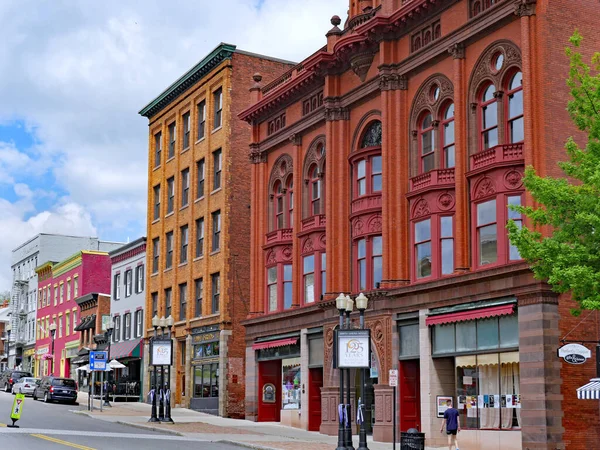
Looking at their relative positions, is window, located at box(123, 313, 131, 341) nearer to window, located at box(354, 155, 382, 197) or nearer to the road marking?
window, located at box(354, 155, 382, 197)

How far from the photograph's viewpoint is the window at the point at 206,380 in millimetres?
51594

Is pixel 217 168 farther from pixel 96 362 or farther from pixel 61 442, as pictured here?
pixel 61 442

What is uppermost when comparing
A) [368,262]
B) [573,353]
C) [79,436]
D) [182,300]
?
[368,262]

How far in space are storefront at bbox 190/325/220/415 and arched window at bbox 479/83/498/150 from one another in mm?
24317

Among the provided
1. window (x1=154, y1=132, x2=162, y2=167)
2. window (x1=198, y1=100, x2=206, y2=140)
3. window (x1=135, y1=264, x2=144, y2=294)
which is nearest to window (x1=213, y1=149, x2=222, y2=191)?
window (x1=198, y1=100, x2=206, y2=140)

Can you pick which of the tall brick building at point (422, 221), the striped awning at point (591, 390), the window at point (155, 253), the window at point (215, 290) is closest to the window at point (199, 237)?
the window at point (215, 290)

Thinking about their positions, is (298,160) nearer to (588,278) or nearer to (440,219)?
(440,219)

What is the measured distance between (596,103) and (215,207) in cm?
3256

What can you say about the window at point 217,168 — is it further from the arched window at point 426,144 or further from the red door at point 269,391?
the arched window at point 426,144

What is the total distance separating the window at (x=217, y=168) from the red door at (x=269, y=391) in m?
12.2

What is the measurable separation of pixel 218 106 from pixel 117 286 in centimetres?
2056

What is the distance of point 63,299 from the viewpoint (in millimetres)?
87000

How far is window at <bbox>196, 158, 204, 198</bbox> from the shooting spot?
184 ft

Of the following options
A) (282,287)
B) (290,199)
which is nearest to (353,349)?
(282,287)
